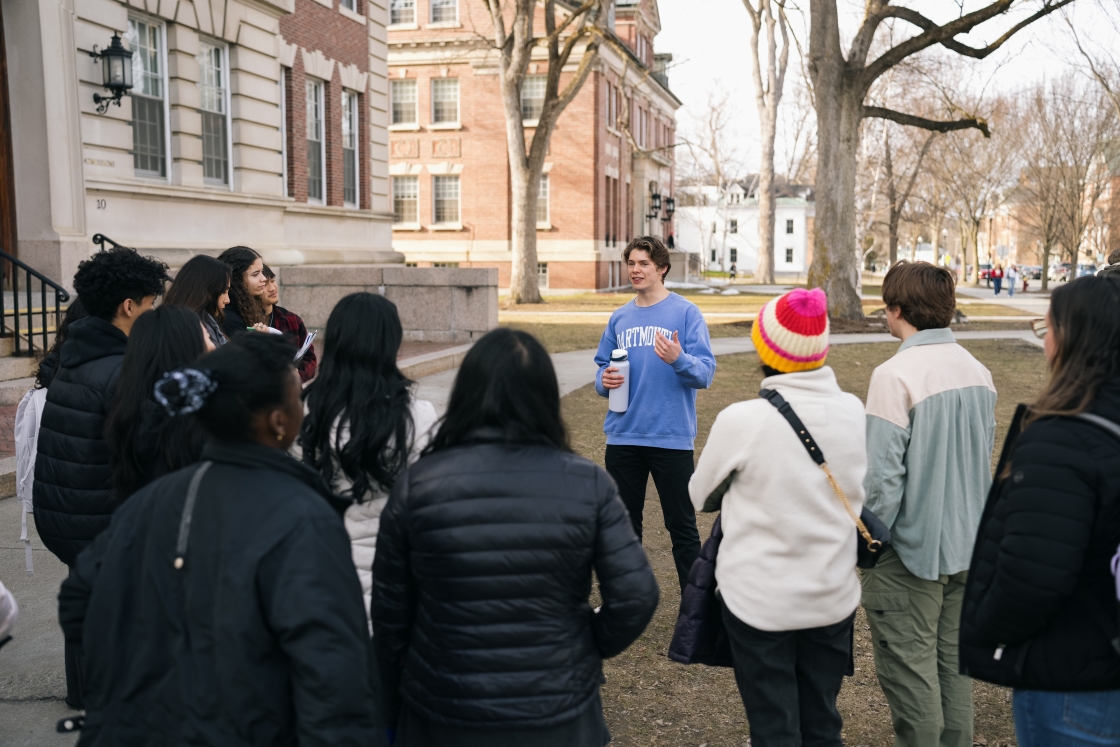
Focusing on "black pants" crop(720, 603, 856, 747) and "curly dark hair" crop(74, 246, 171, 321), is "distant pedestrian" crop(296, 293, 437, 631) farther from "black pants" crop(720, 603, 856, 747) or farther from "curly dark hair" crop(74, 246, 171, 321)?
"curly dark hair" crop(74, 246, 171, 321)

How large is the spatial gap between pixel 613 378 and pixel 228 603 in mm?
3111

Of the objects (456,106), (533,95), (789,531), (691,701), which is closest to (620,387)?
(691,701)

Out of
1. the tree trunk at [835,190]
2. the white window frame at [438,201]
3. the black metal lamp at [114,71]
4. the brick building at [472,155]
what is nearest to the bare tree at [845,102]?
the tree trunk at [835,190]

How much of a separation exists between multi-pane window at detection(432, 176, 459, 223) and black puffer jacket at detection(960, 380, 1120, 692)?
3896 centimetres

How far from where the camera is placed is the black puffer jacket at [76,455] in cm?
352

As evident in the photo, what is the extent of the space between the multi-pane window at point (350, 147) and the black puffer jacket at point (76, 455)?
17.5m

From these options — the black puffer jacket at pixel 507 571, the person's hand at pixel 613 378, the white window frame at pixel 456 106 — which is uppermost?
the white window frame at pixel 456 106

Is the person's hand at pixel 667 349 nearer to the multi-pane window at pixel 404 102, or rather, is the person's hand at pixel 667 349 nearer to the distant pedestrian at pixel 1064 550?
the distant pedestrian at pixel 1064 550

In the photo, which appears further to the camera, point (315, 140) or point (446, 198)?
point (446, 198)

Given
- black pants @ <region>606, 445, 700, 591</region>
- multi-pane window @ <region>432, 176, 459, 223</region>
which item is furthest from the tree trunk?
multi-pane window @ <region>432, 176, 459, 223</region>

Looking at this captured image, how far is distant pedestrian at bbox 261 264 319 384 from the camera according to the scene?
557 centimetres

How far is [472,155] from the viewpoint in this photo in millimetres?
39656

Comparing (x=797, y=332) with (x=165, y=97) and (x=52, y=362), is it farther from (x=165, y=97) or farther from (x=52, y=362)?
(x=165, y=97)

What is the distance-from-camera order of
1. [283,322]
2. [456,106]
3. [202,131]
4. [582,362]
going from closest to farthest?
1. [283,322]
2. [202,131]
3. [582,362]
4. [456,106]
